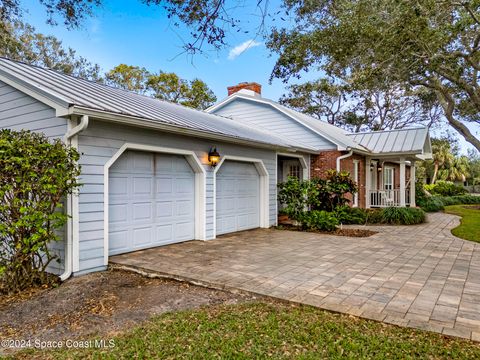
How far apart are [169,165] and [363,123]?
26.0m

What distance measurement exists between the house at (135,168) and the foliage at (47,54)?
16.1m

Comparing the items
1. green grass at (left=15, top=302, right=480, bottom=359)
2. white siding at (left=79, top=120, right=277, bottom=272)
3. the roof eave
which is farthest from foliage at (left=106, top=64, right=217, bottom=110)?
green grass at (left=15, top=302, right=480, bottom=359)

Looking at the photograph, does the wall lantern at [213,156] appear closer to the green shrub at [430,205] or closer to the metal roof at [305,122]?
the metal roof at [305,122]

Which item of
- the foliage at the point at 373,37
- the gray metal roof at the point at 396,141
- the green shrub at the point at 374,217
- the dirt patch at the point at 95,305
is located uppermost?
the foliage at the point at 373,37

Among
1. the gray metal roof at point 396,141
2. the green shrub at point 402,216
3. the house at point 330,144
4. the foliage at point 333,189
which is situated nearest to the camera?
the foliage at point 333,189

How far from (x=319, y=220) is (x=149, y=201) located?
5.58m

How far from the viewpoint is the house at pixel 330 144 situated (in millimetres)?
13242

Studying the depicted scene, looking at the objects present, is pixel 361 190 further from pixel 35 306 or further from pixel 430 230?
pixel 35 306

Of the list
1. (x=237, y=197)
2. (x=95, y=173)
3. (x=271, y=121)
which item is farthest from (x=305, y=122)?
(x=95, y=173)

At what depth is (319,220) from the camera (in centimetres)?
1012

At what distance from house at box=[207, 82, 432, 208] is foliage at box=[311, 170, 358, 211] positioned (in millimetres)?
1890

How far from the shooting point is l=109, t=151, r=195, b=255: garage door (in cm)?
623

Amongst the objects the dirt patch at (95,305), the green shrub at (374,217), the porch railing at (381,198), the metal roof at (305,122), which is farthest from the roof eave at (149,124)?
the porch railing at (381,198)

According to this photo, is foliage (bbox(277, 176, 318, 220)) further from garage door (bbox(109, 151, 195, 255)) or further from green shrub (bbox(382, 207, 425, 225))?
garage door (bbox(109, 151, 195, 255))
